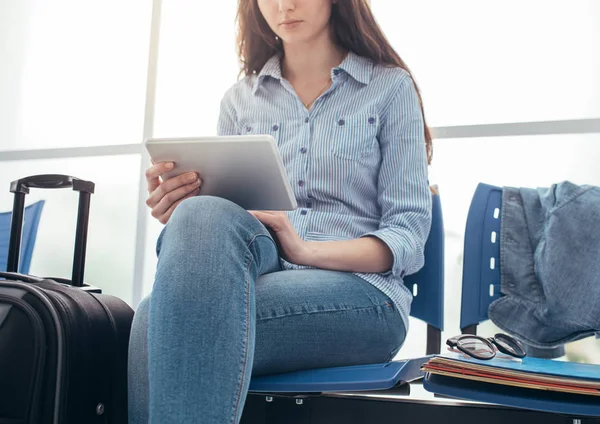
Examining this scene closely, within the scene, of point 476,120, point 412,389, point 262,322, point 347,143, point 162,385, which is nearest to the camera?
point 162,385

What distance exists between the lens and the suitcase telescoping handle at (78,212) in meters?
1.19

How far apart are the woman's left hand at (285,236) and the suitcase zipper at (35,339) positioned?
13.3 inches

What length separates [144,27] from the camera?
297cm

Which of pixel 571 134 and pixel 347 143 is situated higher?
pixel 571 134

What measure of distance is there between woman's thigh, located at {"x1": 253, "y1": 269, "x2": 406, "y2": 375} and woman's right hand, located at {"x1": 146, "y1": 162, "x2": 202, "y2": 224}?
0.18 m

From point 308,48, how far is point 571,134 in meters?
1.30

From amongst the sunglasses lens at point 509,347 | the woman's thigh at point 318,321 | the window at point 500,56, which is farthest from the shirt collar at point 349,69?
the window at point 500,56

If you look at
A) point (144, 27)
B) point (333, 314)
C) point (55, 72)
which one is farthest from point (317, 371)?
point (55, 72)

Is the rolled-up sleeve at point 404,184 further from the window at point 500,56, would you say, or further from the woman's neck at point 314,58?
the window at point 500,56

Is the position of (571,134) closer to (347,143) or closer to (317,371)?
(347,143)

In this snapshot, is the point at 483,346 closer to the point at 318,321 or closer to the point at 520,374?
the point at 520,374

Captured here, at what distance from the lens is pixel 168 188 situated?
0.93 metres

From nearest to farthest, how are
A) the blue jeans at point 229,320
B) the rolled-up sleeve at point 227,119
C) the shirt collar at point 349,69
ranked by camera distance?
the blue jeans at point 229,320, the shirt collar at point 349,69, the rolled-up sleeve at point 227,119

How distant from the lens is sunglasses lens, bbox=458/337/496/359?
799 millimetres
